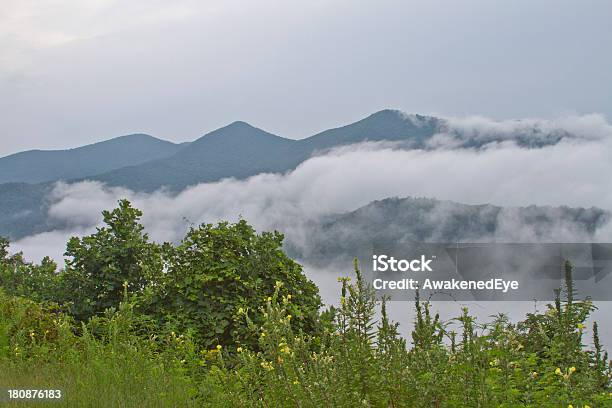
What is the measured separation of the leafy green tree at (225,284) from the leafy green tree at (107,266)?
771mm

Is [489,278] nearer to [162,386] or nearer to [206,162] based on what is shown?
[162,386]

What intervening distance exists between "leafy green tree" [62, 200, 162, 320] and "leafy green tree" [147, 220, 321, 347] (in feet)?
2.53

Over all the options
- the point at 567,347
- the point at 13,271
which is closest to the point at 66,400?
the point at 567,347

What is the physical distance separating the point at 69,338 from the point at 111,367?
2.01 meters

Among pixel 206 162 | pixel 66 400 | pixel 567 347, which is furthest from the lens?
pixel 206 162

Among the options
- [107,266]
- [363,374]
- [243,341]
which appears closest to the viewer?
[363,374]

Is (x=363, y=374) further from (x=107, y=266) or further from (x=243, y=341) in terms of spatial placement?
(x=107, y=266)

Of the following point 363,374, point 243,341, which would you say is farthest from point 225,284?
point 363,374

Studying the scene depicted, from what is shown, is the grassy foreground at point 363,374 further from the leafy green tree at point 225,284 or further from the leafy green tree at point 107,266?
the leafy green tree at point 107,266

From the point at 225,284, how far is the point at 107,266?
220 cm

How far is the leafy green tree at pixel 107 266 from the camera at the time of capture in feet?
35.9

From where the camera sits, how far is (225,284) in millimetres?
9938

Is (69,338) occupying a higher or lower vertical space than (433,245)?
lower

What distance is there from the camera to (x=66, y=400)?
6.23 metres
